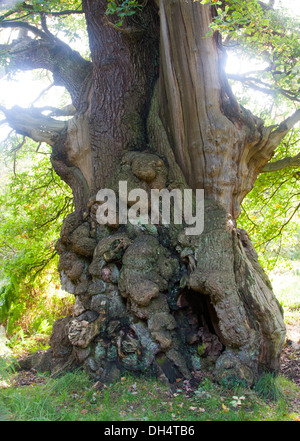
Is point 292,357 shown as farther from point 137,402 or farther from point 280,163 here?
point 280,163

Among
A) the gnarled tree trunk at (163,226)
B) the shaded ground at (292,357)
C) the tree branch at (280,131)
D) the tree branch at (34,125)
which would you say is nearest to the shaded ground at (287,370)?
the shaded ground at (292,357)

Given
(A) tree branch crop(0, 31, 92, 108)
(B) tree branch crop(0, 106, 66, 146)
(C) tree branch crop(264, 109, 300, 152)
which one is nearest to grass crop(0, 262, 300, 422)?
(C) tree branch crop(264, 109, 300, 152)


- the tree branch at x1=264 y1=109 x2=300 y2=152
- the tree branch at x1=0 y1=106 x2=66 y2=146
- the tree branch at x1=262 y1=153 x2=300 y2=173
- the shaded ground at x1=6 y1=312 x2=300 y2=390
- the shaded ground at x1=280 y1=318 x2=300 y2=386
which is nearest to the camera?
the shaded ground at x1=6 y1=312 x2=300 y2=390

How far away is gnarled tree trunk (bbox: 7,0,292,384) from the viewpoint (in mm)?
3875

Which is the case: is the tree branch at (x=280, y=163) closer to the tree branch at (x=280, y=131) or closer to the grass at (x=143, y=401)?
the tree branch at (x=280, y=131)

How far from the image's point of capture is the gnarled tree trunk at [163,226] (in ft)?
12.7

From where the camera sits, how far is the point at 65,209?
24.0 feet

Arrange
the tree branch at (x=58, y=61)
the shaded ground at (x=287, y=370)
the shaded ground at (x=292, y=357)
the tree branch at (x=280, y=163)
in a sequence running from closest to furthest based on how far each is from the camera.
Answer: the shaded ground at (x=287, y=370) < the shaded ground at (x=292, y=357) < the tree branch at (x=58, y=61) < the tree branch at (x=280, y=163)

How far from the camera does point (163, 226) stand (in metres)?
4.48

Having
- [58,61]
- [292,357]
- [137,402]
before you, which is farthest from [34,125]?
[292,357]

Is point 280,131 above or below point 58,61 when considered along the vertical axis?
below

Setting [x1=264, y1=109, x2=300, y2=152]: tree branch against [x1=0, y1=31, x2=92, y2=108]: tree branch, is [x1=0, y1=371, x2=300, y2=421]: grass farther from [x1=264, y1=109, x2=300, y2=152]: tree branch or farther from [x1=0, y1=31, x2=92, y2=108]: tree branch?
[x1=0, y1=31, x2=92, y2=108]: tree branch
